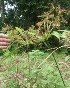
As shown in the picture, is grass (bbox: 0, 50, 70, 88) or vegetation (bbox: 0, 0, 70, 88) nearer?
vegetation (bbox: 0, 0, 70, 88)

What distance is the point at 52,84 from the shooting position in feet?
5.52

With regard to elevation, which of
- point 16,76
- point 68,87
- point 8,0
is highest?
point 8,0

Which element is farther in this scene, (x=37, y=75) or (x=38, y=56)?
(x=38, y=56)

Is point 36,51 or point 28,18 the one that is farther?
point 28,18

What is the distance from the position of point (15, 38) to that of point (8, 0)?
41.8 ft

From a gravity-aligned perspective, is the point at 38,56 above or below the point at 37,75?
above

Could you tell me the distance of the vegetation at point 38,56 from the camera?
128 cm

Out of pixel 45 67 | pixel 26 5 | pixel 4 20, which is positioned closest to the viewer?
pixel 45 67

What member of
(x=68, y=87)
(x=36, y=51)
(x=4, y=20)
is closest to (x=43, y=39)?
(x=68, y=87)

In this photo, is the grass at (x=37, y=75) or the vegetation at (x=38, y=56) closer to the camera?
the vegetation at (x=38, y=56)

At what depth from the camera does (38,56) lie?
1884 millimetres

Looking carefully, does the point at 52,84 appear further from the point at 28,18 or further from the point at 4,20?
the point at 4,20

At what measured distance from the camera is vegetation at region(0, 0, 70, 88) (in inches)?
50.3

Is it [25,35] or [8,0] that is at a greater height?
[8,0]
